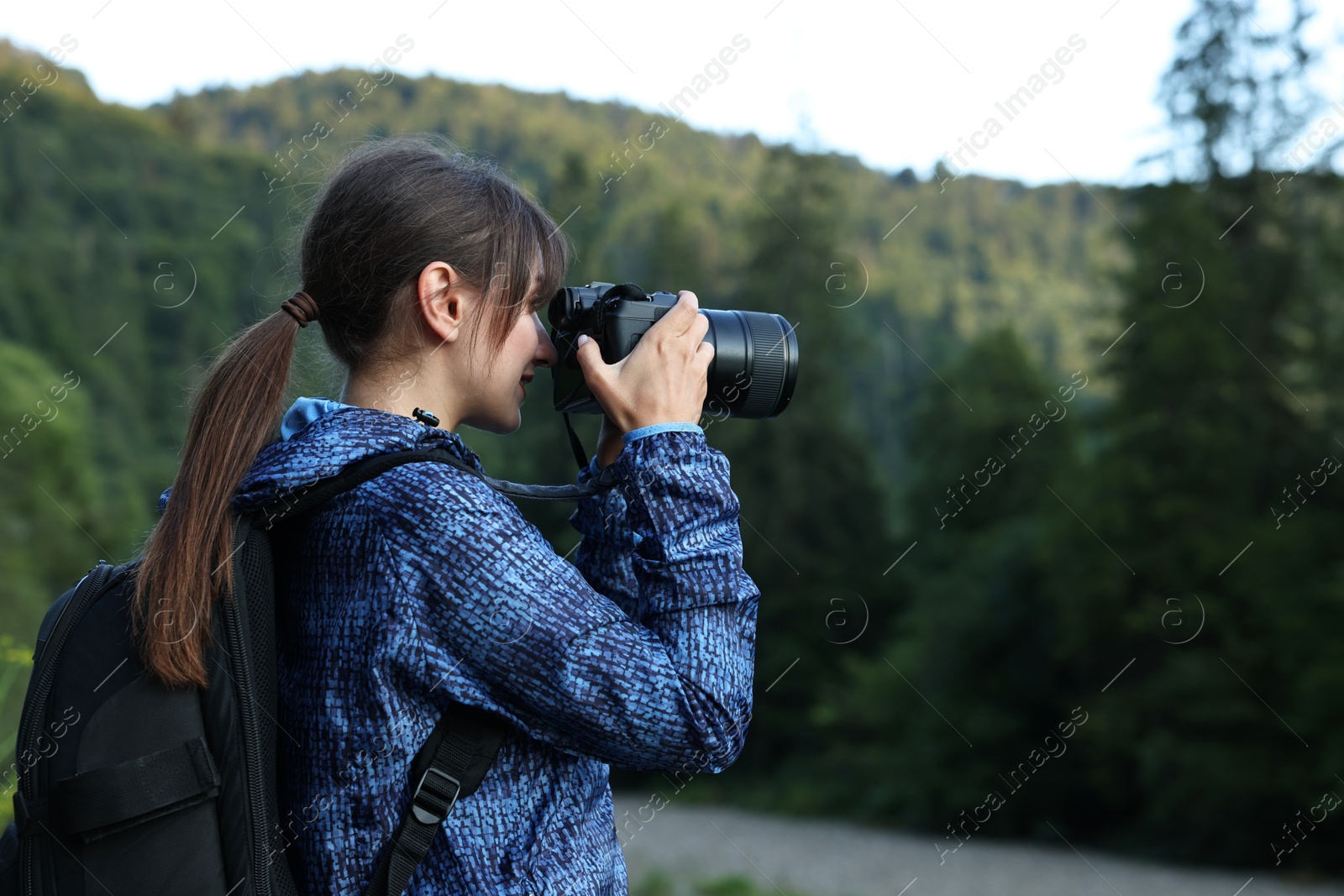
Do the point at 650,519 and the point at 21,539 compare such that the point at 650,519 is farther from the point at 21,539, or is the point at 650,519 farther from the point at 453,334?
the point at 21,539

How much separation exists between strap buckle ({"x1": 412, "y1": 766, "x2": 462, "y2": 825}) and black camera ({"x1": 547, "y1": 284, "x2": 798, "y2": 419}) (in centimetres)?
57

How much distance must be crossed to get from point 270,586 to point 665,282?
28.3 metres

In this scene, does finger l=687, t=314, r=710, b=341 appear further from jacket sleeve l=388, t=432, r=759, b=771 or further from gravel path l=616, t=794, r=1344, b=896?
gravel path l=616, t=794, r=1344, b=896

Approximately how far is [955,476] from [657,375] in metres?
26.1

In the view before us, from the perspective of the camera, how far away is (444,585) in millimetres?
1116

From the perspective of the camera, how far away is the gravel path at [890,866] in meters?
14.5

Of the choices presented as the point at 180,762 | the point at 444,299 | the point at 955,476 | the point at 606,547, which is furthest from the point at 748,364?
the point at 955,476

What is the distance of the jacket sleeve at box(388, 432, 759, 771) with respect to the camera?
3.65ft

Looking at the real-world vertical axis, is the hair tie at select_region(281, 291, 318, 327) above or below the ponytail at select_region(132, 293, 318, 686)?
above

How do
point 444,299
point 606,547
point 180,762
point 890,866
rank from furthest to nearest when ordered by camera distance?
point 890,866
point 606,547
point 444,299
point 180,762

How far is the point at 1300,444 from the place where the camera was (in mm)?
15781

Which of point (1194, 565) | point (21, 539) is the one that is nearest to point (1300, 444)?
point (1194, 565)

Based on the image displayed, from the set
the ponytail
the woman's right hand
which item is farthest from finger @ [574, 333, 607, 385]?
the ponytail

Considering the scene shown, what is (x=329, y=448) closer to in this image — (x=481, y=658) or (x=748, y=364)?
(x=481, y=658)
